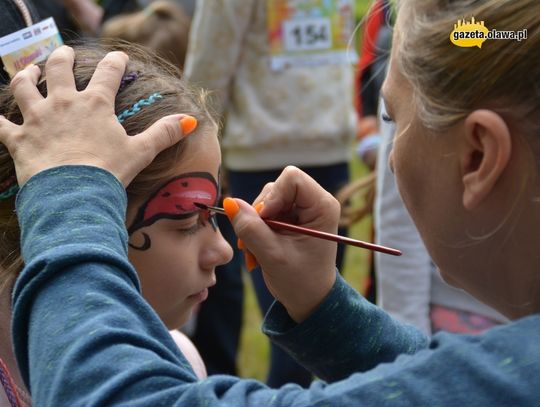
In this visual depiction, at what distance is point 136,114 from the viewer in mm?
1357

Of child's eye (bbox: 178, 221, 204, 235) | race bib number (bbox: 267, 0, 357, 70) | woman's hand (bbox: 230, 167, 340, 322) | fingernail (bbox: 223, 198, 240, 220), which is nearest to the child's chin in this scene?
child's eye (bbox: 178, 221, 204, 235)

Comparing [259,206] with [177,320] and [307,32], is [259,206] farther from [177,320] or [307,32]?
[307,32]

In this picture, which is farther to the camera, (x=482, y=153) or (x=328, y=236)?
(x=328, y=236)

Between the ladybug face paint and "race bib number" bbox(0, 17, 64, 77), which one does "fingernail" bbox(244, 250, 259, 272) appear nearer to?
the ladybug face paint

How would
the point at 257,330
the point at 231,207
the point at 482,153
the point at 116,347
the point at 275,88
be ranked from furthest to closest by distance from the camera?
the point at 257,330
the point at 275,88
the point at 231,207
the point at 482,153
the point at 116,347

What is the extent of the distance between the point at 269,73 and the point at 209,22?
0.93 feet

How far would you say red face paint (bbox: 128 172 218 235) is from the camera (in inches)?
56.1

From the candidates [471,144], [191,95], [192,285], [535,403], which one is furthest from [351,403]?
[191,95]

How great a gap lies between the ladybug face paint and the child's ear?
0.53m

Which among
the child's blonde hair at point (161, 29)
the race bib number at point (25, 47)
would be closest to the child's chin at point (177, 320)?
the race bib number at point (25, 47)

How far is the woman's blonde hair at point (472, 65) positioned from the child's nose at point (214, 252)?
1.69 feet

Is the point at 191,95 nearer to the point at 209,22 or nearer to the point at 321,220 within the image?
the point at 321,220

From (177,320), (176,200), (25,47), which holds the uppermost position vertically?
(25,47)

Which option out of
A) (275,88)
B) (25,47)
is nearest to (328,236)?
(25,47)
